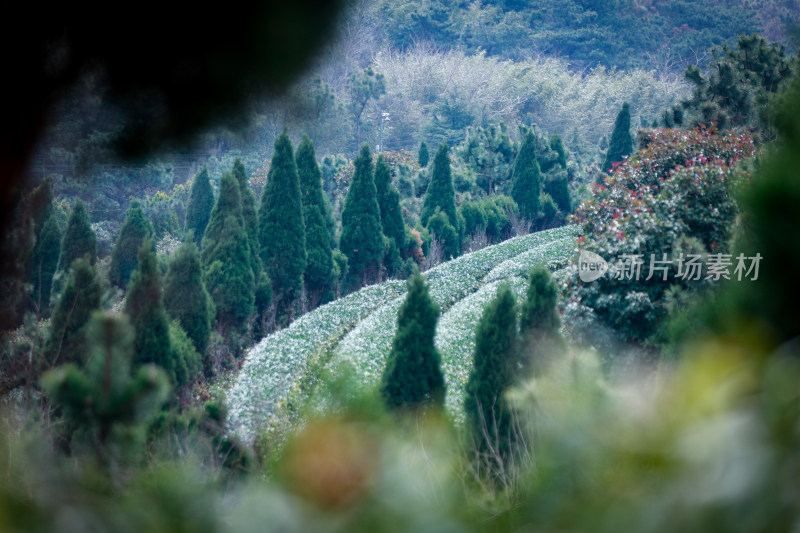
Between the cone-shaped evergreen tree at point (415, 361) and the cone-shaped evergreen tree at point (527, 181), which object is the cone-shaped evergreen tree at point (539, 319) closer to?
the cone-shaped evergreen tree at point (415, 361)

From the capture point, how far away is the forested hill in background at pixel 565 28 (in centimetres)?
3747

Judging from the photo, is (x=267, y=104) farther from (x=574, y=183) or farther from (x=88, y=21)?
(x=574, y=183)

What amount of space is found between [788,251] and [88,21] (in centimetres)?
138

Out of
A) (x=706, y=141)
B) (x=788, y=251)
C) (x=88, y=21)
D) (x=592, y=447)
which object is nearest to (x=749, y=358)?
(x=592, y=447)

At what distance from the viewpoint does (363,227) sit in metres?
11.8

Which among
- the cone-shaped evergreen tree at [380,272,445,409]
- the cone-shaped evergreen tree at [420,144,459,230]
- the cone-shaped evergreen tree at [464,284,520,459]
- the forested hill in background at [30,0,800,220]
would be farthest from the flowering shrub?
the forested hill in background at [30,0,800,220]

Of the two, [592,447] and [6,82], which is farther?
[6,82]

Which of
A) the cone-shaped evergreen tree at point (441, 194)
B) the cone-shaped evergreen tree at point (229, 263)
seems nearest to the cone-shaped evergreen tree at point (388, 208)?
the cone-shaped evergreen tree at point (441, 194)

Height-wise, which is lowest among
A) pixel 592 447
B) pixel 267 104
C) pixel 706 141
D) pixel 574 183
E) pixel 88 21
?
pixel 574 183

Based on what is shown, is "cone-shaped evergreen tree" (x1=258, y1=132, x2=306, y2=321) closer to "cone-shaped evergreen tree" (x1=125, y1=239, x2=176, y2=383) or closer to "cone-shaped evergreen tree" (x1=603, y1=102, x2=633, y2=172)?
"cone-shaped evergreen tree" (x1=125, y1=239, x2=176, y2=383)

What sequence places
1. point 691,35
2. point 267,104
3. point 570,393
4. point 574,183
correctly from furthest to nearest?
point 691,35 → point 574,183 → point 267,104 → point 570,393

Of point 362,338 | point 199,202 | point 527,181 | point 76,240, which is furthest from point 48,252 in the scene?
point 527,181

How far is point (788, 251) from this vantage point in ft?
3.38

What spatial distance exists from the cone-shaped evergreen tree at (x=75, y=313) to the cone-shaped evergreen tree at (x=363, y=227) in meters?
6.98
